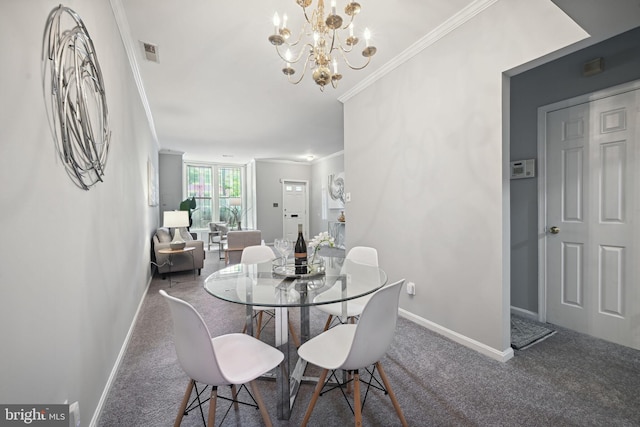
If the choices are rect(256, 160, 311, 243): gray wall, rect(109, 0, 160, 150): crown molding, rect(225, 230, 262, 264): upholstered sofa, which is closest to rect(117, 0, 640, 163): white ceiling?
rect(109, 0, 160, 150): crown molding

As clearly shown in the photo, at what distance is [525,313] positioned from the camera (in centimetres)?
278

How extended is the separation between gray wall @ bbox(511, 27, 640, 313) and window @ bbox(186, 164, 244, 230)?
6.93 m

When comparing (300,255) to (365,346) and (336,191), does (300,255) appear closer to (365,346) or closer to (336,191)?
(365,346)

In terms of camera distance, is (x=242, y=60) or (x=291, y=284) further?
(x=242, y=60)

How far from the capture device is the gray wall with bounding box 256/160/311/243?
27.8 feet

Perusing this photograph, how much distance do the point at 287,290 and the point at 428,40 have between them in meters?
2.50

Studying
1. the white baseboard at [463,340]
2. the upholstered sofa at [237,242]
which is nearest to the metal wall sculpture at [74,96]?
the white baseboard at [463,340]

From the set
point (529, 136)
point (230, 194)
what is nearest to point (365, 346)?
point (529, 136)

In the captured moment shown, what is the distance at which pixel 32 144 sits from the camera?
920mm

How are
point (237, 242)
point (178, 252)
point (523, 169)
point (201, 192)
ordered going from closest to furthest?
point (523, 169) → point (178, 252) → point (237, 242) → point (201, 192)

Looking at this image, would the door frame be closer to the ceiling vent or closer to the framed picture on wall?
the ceiling vent

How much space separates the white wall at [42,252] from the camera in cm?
79

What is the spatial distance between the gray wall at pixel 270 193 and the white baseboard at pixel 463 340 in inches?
248

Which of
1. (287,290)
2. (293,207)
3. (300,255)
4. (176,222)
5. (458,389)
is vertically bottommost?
(458,389)
